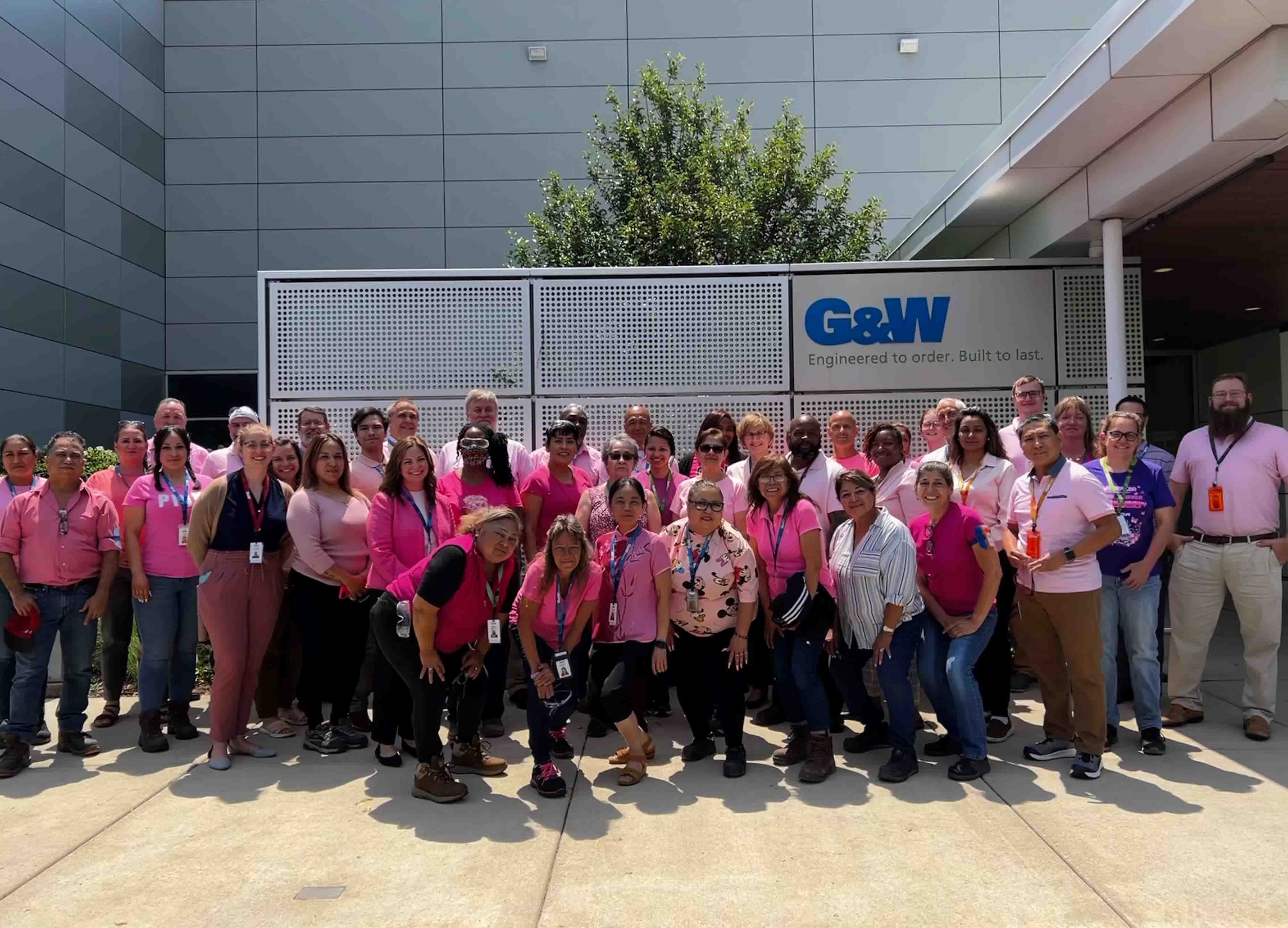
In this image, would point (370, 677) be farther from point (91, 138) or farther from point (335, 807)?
point (91, 138)

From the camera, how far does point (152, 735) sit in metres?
5.54

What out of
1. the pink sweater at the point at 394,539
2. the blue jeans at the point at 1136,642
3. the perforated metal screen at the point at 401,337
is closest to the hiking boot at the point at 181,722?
the pink sweater at the point at 394,539

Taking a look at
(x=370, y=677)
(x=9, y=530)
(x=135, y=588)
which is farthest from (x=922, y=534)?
(x=9, y=530)

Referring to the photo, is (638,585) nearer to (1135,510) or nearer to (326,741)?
(326,741)

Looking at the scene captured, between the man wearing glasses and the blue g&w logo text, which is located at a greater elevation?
the blue g&w logo text

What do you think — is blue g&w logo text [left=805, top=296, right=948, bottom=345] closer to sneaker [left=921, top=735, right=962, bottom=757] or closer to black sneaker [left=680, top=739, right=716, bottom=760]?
sneaker [left=921, top=735, right=962, bottom=757]

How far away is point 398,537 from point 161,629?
1.61 metres

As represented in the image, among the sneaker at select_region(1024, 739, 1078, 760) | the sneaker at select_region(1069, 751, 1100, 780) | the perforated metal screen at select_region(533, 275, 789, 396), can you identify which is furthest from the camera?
the perforated metal screen at select_region(533, 275, 789, 396)

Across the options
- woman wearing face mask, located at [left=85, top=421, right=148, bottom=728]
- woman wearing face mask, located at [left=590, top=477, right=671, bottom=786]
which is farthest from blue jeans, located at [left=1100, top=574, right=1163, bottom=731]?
woman wearing face mask, located at [left=85, top=421, right=148, bottom=728]

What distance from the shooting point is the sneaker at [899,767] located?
4.81 m

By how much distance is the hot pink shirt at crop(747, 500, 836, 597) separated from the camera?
16.6ft

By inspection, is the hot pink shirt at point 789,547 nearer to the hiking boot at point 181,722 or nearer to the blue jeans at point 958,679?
the blue jeans at point 958,679

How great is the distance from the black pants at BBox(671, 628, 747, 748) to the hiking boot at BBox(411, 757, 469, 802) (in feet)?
4.19

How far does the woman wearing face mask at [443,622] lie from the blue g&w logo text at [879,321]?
14.2 ft
